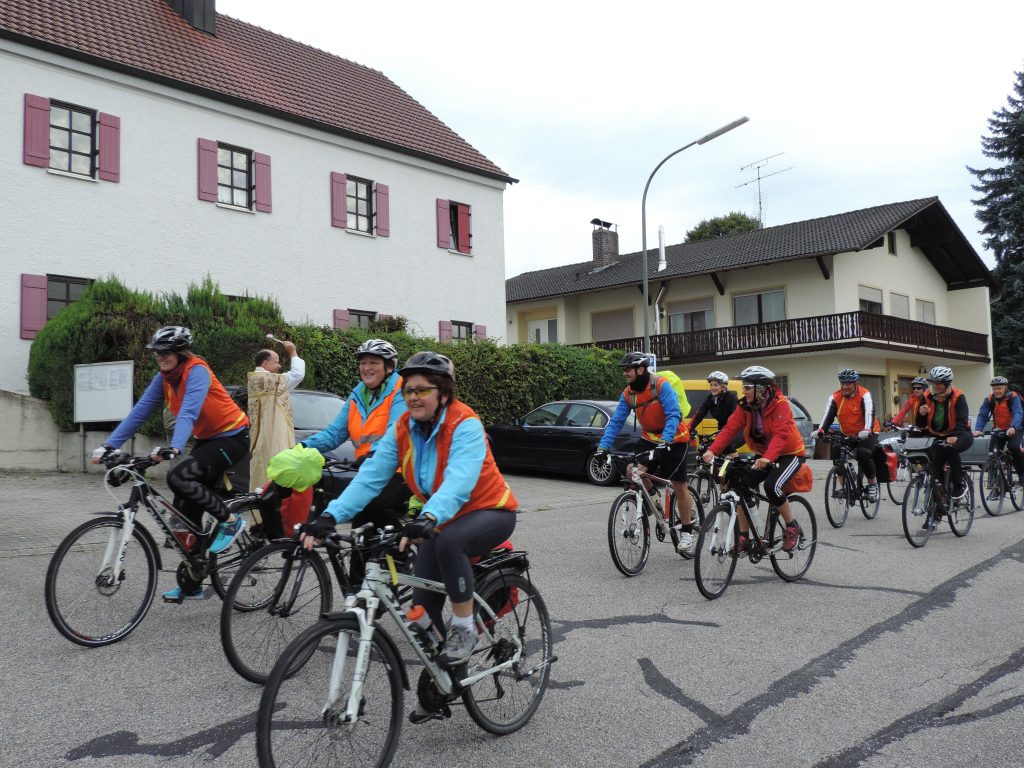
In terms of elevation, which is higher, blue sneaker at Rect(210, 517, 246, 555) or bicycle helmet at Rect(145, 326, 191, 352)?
bicycle helmet at Rect(145, 326, 191, 352)

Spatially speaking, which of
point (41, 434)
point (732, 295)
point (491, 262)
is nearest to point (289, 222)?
point (491, 262)

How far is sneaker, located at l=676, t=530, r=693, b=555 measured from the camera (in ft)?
25.5

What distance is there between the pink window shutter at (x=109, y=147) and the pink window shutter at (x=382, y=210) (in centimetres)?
650

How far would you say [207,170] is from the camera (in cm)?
1852

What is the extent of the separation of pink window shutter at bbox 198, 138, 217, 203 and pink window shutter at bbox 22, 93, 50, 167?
3.10 metres

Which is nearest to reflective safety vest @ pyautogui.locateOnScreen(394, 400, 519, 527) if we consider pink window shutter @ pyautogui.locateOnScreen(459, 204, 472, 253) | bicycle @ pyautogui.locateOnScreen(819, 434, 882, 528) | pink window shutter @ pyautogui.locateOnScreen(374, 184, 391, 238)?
bicycle @ pyautogui.locateOnScreen(819, 434, 882, 528)

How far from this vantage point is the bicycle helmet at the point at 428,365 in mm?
3598

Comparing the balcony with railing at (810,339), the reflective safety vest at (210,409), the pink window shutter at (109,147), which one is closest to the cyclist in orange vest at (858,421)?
the reflective safety vest at (210,409)

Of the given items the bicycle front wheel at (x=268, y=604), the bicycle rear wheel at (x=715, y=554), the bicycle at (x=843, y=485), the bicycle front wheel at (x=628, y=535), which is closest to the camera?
the bicycle front wheel at (x=268, y=604)

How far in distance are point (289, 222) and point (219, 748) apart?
1770 centimetres

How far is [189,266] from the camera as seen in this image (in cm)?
1817

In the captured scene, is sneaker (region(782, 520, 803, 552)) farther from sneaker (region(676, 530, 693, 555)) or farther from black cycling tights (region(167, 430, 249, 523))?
black cycling tights (region(167, 430, 249, 523))

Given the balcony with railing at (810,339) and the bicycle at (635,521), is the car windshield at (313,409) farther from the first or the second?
the balcony with railing at (810,339)


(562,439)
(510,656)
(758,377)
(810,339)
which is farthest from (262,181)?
(810,339)
